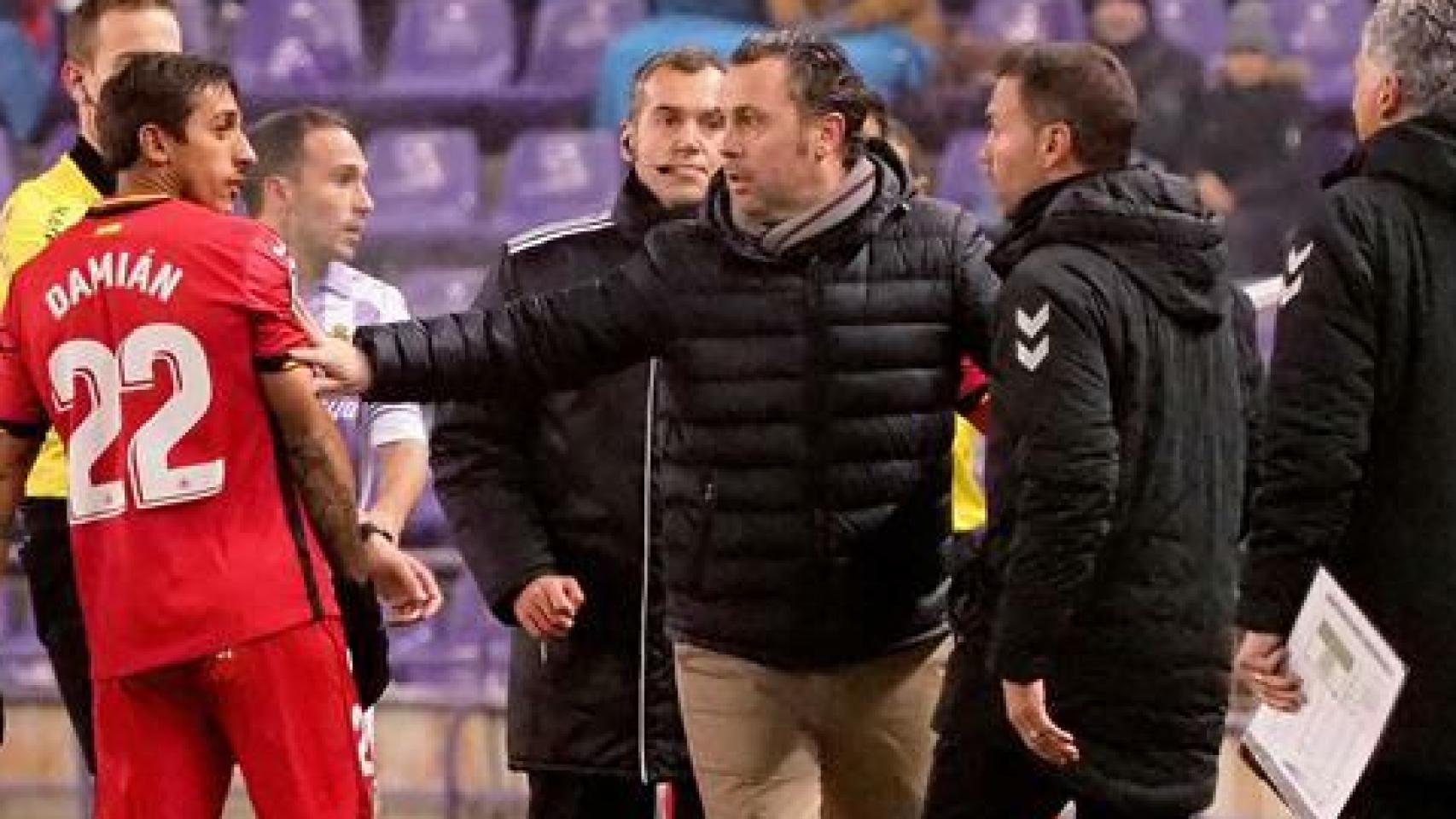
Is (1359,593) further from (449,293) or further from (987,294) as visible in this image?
(449,293)

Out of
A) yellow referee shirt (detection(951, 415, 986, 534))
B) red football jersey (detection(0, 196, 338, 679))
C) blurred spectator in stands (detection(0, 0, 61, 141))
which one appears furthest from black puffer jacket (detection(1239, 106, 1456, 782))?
blurred spectator in stands (detection(0, 0, 61, 141))

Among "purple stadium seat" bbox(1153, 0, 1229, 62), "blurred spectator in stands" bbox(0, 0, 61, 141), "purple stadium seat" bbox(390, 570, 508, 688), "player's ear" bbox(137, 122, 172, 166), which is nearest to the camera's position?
"player's ear" bbox(137, 122, 172, 166)

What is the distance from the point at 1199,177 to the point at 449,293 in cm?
212

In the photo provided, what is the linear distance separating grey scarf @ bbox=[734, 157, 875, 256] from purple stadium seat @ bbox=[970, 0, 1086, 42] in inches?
157

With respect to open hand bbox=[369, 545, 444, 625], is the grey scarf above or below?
above

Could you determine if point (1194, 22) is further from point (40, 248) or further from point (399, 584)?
point (399, 584)

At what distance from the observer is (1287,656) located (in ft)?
11.9

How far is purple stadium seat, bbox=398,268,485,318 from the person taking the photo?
26.5 ft

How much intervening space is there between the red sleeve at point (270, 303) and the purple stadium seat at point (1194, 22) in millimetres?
4465

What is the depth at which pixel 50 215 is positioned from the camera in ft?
15.9

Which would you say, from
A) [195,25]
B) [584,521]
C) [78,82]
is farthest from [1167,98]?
[78,82]

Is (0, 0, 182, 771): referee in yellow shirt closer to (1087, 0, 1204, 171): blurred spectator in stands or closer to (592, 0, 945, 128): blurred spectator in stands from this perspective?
(592, 0, 945, 128): blurred spectator in stands

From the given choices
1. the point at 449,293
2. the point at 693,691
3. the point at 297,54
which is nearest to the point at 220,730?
the point at 693,691

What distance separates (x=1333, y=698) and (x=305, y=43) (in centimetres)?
561
